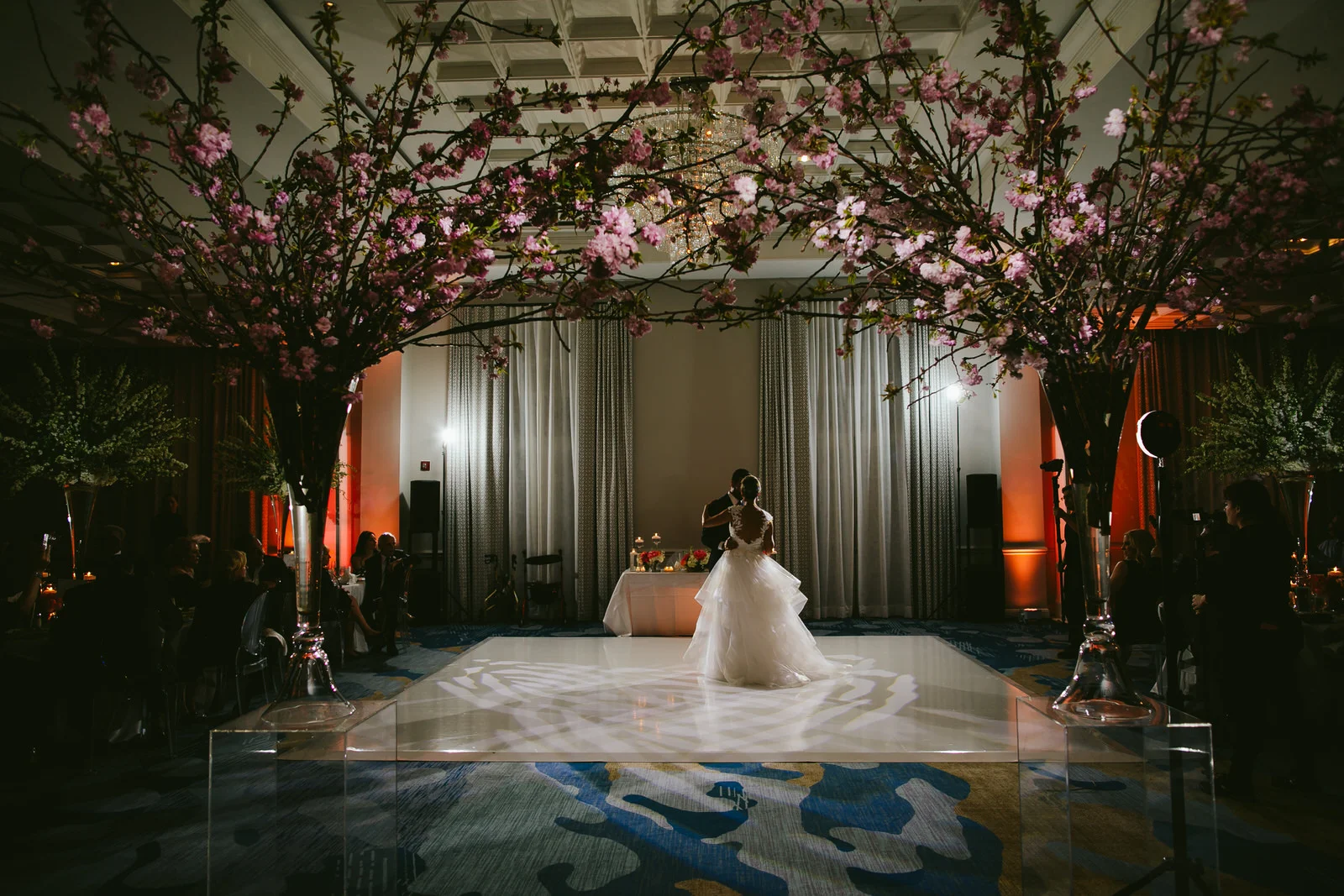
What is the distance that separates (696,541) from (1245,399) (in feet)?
20.4

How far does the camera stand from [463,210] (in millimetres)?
1920

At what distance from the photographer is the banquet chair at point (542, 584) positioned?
34.2 ft

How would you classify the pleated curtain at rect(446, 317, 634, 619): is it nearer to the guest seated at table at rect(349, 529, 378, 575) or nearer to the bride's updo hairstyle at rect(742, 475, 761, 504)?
the guest seated at table at rect(349, 529, 378, 575)

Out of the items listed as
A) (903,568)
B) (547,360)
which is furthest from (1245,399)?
(547,360)

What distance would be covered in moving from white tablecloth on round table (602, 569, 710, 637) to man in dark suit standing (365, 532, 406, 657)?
7.21 feet

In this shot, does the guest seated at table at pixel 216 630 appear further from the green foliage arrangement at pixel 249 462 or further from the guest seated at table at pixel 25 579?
the green foliage arrangement at pixel 249 462

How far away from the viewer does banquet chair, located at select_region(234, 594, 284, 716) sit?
5.00 metres

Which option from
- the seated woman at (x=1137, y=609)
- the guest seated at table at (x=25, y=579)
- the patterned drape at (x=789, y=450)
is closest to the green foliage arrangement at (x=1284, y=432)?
the seated woman at (x=1137, y=609)

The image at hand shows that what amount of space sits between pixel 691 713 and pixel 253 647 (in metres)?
2.71

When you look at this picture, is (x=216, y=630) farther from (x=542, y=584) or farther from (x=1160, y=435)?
(x=542, y=584)

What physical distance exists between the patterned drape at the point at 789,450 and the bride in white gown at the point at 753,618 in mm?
3942

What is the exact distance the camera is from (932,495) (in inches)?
426

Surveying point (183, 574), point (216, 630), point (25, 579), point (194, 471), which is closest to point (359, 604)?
point (183, 574)

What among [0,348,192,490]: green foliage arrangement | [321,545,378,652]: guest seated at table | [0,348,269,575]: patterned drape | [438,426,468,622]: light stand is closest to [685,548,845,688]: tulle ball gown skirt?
[321,545,378,652]: guest seated at table
